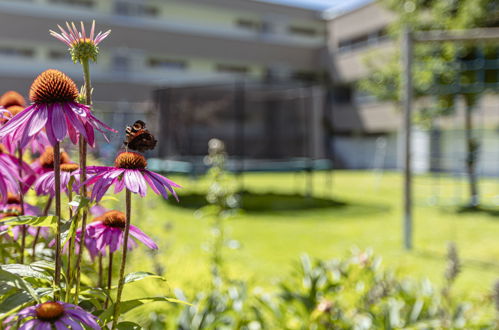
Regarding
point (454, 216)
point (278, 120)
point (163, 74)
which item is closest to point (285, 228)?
point (454, 216)

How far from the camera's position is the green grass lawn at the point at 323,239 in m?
2.96

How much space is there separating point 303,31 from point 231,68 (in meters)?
5.60

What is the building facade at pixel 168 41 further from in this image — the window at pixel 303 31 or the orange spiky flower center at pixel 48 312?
the orange spiky flower center at pixel 48 312

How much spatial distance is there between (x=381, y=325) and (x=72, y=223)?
145 centimetres

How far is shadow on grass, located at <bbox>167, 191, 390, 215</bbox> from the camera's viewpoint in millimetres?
→ 7793

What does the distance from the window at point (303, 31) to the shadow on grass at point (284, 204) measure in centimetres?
1929

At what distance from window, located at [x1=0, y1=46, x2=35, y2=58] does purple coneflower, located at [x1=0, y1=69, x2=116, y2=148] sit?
2091 centimetres

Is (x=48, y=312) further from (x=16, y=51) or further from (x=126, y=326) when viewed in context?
(x=16, y=51)

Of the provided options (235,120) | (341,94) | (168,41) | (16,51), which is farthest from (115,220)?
(341,94)

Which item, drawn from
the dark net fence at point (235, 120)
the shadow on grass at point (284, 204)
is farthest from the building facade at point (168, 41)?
the shadow on grass at point (284, 204)

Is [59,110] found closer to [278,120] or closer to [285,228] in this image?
[285,228]

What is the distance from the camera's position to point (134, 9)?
22109 millimetres

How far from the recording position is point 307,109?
34.6 ft

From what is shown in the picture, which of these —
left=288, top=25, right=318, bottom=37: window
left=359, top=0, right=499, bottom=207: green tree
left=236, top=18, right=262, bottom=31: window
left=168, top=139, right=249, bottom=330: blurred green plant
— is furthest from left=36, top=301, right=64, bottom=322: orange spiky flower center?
left=288, top=25, right=318, bottom=37: window
